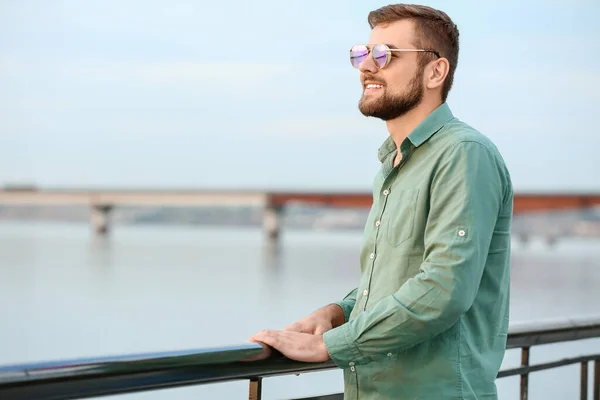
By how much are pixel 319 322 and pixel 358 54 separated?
57 centimetres

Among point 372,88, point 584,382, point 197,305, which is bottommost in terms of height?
point 197,305

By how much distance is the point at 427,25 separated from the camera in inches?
62.5

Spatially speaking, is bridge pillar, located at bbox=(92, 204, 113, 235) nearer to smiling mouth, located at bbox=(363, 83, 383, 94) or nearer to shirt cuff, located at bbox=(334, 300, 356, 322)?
shirt cuff, located at bbox=(334, 300, 356, 322)

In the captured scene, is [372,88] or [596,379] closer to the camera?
[372,88]

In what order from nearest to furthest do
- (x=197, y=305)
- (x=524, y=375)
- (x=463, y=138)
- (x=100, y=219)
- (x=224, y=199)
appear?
(x=463, y=138)
(x=524, y=375)
(x=197, y=305)
(x=224, y=199)
(x=100, y=219)

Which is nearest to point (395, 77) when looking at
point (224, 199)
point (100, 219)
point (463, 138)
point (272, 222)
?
point (463, 138)

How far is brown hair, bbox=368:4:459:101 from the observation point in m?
1.57

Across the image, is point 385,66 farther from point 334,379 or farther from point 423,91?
point 334,379

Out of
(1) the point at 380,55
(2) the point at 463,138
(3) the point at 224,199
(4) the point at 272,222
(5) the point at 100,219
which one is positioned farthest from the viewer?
(5) the point at 100,219

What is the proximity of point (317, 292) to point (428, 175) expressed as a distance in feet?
87.4

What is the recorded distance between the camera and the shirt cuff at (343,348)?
4.80ft

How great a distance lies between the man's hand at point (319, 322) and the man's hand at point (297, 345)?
0.10 m

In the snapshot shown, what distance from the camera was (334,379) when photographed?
8859mm

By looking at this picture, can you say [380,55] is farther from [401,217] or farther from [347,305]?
[347,305]
